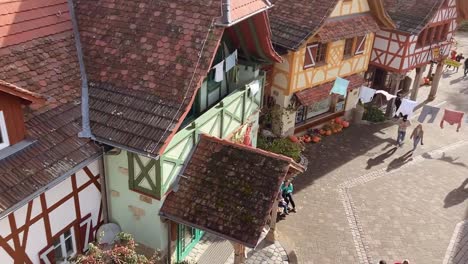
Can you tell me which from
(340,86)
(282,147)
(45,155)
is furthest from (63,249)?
(340,86)

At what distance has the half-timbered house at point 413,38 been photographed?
22766 millimetres

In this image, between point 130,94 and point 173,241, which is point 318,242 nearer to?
point 173,241

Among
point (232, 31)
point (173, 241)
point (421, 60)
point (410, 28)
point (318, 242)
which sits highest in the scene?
point (232, 31)

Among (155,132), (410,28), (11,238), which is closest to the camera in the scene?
(11,238)

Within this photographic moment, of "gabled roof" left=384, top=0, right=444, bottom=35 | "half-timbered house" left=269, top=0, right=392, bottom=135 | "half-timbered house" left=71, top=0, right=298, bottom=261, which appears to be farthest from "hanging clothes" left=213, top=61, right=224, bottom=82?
"gabled roof" left=384, top=0, right=444, bottom=35

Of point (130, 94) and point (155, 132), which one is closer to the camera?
point (155, 132)

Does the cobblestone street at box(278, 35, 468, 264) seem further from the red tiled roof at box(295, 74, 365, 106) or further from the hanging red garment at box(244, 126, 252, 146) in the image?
the hanging red garment at box(244, 126, 252, 146)

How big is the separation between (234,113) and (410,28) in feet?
42.2

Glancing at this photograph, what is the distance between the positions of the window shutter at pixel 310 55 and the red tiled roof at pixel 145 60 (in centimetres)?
904

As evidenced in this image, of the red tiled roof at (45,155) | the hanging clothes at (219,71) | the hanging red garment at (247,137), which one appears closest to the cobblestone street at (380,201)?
the hanging red garment at (247,137)

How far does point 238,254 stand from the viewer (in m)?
12.4

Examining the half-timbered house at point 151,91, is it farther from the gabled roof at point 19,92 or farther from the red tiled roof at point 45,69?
the gabled roof at point 19,92

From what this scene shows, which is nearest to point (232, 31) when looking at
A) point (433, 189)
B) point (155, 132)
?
point (155, 132)

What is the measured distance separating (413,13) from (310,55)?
6914mm
